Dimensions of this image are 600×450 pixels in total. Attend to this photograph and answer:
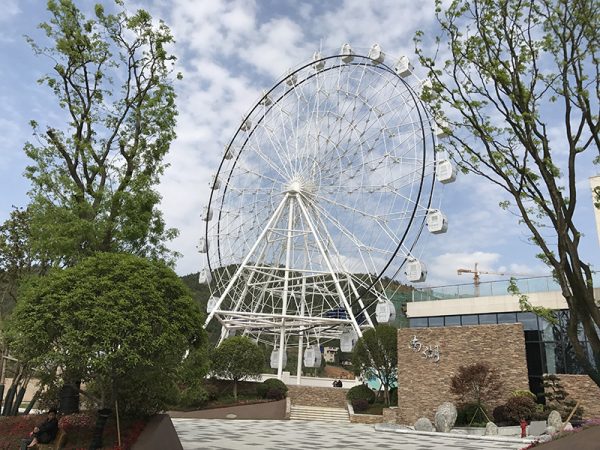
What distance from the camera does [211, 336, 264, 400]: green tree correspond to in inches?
1219

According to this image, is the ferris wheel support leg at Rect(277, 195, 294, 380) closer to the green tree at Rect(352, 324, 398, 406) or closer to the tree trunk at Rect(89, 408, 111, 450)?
the green tree at Rect(352, 324, 398, 406)

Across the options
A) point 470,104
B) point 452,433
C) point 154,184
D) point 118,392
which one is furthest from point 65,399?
point 452,433

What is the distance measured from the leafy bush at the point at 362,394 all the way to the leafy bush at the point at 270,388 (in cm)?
388

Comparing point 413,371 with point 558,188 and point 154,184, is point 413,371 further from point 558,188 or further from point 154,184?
point 558,188

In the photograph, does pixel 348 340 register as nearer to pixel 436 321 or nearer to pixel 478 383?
pixel 436 321

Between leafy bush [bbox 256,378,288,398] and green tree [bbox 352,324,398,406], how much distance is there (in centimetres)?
507

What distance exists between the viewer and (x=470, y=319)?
3022cm

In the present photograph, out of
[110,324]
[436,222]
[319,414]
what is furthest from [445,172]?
[110,324]

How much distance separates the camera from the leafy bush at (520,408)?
64.5 feet

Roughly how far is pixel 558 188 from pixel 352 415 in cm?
2315

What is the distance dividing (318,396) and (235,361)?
6314mm

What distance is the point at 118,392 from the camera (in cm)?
1183

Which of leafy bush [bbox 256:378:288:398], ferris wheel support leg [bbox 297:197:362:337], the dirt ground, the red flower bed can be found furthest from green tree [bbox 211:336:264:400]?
the red flower bed

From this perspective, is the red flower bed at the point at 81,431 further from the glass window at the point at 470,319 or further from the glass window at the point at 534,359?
the glass window at the point at 470,319
